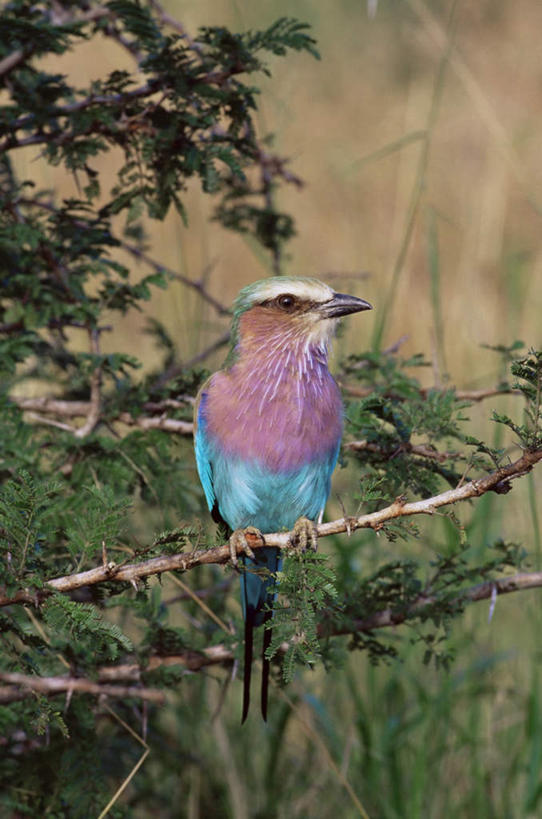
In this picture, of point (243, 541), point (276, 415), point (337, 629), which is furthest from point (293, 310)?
point (337, 629)

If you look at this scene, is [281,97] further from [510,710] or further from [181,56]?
[510,710]

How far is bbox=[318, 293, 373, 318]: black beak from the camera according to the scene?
292 centimetres

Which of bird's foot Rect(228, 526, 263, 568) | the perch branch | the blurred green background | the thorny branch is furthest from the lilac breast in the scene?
the perch branch

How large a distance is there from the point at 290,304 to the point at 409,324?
4.64 metres

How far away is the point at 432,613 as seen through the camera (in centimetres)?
269

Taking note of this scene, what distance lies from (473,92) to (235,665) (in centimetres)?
257

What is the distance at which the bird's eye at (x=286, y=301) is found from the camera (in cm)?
301

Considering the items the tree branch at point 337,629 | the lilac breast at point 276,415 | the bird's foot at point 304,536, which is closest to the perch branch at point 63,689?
the tree branch at point 337,629

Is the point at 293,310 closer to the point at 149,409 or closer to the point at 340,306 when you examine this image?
the point at 340,306

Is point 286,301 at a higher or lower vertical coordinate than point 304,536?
higher

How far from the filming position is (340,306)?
2.95 m

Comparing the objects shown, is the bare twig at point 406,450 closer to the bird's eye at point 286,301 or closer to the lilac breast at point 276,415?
the lilac breast at point 276,415

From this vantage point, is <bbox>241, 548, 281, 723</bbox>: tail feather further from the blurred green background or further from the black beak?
the black beak

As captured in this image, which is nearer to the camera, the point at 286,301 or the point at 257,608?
the point at 257,608
